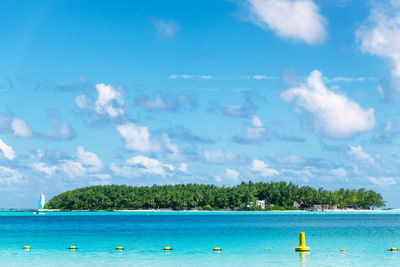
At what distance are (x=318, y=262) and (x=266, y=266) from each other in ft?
15.6

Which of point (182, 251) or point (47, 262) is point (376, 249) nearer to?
point (182, 251)

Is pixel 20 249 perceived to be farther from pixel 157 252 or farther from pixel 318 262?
pixel 318 262

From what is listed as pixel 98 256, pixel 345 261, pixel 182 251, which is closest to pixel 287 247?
pixel 182 251


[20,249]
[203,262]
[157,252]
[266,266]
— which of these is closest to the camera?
[266,266]

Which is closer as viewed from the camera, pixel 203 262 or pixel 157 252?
pixel 203 262

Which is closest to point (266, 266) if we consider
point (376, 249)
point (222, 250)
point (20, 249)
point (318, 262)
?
point (318, 262)

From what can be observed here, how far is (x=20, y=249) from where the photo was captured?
215 feet

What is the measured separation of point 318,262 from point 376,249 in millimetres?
16732

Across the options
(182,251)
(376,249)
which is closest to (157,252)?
(182,251)


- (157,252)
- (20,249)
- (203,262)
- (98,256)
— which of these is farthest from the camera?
(20,249)

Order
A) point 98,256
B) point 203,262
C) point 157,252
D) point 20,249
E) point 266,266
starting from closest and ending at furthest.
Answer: point 266,266
point 203,262
point 98,256
point 157,252
point 20,249

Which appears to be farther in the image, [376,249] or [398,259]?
[376,249]

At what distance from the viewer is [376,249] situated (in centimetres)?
6259

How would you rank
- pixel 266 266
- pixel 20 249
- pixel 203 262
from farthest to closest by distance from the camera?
pixel 20 249
pixel 203 262
pixel 266 266
